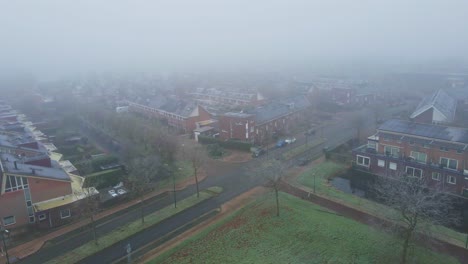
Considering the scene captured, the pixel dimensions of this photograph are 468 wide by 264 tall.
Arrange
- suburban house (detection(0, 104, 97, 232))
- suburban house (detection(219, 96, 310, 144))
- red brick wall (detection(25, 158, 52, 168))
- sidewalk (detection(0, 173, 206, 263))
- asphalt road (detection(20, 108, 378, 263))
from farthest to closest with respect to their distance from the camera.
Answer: suburban house (detection(219, 96, 310, 144))
red brick wall (detection(25, 158, 52, 168))
suburban house (detection(0, 104, 97, 232))
sidewalk (detection(0, 173, 206, 263))
asphalt road (detection(20, 108, 378, 263))

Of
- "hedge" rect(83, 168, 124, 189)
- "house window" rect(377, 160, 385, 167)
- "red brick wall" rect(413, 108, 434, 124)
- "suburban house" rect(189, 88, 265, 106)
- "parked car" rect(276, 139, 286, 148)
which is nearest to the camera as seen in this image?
"hedge" rect(83, 168, 124, 189)

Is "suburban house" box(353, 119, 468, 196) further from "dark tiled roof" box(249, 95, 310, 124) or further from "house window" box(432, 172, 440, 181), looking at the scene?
"dark tiled roof" box(249, 95, 310, 124)

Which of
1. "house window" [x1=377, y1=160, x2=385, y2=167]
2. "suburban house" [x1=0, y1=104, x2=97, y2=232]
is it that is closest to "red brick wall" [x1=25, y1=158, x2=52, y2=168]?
"suburban house" [x1=0, y1=104, x2=97, y2=232]

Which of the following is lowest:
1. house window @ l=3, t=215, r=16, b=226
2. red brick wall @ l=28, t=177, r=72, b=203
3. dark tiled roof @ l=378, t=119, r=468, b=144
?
house window @ l=3, t=215, r=16, b=226

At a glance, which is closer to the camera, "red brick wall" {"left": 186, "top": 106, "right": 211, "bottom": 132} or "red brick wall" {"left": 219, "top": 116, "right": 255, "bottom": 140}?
"red brick wall" {"left": 219, "top": 116, "right": 255, "bottom": 140}

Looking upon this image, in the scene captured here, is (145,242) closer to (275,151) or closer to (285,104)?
(275,151)

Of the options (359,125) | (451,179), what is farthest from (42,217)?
(359,125)

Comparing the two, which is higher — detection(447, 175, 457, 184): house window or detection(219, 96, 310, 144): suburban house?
detection(219, 96, 310, 144): suburban house
